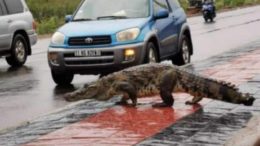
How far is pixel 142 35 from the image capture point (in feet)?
40.5

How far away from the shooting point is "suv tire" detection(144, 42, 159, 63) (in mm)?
12478

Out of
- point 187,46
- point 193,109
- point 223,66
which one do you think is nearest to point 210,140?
point 193,109

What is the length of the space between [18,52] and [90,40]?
5794 mm

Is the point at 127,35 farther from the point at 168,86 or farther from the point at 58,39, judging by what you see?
the point at 168,86

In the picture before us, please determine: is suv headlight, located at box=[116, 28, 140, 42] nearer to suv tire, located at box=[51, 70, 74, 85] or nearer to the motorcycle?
suv tire, located at box=[51, 70, 74, 85]

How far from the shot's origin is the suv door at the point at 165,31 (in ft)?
43.6

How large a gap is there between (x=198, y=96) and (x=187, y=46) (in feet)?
23.4

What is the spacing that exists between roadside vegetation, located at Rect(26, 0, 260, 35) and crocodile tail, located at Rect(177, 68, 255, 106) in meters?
23.2

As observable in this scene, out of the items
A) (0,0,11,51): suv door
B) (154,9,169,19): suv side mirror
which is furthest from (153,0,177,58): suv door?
(0,0,11,51): suv door

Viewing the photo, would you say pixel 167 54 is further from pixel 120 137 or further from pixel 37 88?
pixel 120 137

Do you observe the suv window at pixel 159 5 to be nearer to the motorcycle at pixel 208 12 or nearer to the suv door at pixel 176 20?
the suv door at pixel 176 20

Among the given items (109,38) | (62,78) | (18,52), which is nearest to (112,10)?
(109,38)

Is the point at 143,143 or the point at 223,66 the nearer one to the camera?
the point at 143,143

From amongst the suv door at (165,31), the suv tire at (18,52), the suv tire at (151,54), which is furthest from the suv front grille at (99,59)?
the suv tire at (18,52)
